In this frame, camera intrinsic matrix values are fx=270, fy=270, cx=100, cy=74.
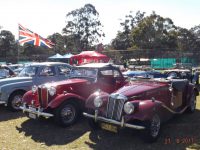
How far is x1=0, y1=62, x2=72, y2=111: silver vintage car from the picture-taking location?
981cm

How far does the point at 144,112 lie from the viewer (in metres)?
6.02

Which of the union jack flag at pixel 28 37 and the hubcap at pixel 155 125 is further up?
the union jack flag at pixel 28 37

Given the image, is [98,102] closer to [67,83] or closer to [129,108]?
[129,108]

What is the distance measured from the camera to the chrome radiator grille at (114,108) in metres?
6.37

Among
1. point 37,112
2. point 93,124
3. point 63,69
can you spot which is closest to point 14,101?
point 63,69

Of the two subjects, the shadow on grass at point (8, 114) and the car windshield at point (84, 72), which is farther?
the shadow on grass at point (8, 114)

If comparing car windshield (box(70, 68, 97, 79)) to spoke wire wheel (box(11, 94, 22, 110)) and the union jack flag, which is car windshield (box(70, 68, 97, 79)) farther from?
the union jack flag

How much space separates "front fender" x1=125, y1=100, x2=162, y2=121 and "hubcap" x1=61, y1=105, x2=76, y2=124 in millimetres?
2223

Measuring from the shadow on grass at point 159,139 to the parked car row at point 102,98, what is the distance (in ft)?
0.82

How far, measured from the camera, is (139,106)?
20.1 ft

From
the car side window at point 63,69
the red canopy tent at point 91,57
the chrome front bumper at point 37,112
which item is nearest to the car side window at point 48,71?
the car side window at point 63,69

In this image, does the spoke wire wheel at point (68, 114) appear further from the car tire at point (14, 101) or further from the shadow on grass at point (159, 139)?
the car tire at point (14, 101)

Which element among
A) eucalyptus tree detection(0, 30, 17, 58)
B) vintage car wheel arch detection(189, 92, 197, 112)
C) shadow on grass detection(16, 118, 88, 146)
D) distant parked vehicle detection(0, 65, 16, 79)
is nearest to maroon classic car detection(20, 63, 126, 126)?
shadow on grass detection(16, 118, 88, 146)

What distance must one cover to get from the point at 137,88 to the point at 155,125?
1116 mm
